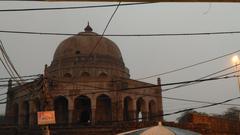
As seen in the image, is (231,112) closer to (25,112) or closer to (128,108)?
(128,108)

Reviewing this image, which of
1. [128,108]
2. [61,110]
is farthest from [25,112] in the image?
[128,108]

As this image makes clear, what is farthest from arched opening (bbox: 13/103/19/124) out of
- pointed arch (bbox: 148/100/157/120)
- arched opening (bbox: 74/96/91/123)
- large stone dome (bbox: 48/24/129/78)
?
pointed arch (bbox: 148/100/157/120)

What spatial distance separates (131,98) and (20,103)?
459 inches

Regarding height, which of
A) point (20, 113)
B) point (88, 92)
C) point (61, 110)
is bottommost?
point (20, 113)

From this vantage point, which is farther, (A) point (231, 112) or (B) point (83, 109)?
(A) point (231, 112)

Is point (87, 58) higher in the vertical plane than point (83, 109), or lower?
higher

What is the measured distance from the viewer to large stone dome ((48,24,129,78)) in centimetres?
3862

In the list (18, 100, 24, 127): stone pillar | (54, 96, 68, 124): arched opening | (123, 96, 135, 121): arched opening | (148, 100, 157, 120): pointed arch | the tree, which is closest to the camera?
(123, 96, 135, 121): arched opening

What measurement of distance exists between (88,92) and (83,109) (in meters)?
3.96

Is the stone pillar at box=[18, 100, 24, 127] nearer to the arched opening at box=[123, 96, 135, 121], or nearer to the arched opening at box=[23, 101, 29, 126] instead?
the arched opening at box=[23, 101, 29, 126]

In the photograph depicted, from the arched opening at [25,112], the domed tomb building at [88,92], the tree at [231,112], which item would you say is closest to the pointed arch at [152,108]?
the domed tomb building at [88,92]

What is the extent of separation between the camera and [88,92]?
1357 inches

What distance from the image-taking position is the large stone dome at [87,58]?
127ft

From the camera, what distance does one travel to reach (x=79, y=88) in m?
34.5
